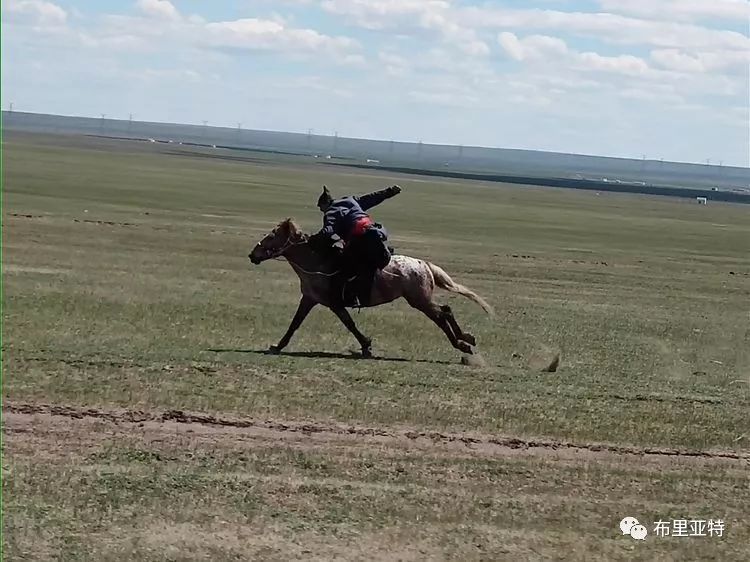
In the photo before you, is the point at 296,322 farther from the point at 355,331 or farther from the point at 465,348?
the point at 465,348

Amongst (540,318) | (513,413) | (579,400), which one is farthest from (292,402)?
(540,318)

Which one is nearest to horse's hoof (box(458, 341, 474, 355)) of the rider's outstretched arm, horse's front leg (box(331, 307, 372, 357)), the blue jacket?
horse's front leg (box(331, 307, 372, 357))

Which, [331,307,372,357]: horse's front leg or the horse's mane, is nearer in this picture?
[331,307,372,357]: horse's front leg

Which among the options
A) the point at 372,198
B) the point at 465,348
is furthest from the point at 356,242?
the point at 465,348

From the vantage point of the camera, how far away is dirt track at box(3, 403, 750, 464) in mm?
10352

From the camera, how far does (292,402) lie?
11641 millimetres

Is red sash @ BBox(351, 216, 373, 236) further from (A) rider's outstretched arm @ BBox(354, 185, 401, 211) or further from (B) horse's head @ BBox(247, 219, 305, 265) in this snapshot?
(B) horse's head @ BBox(247, 219, 305, 265)

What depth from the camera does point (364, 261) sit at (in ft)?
47.9

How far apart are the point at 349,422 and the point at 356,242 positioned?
3.87 m

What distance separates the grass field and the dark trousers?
2.78 ft

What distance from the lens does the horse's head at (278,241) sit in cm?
1497

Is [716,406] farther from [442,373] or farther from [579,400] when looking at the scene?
[442,373]

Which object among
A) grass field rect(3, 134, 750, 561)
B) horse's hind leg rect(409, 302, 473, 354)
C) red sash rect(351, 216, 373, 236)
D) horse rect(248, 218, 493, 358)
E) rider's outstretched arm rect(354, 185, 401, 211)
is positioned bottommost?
grass field rect(3, 134, 750, 561)

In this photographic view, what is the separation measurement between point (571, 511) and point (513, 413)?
3.00 meters
